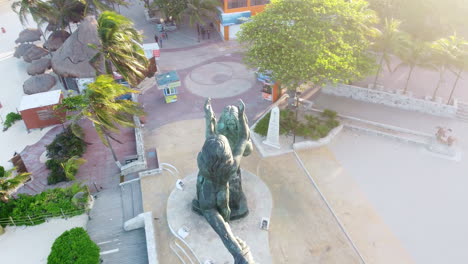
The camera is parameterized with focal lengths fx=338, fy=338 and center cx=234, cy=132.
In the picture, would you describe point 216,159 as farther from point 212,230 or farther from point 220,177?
point 212,230

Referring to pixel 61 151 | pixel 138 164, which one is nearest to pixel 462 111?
pixel 138 164

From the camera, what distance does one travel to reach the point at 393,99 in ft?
110

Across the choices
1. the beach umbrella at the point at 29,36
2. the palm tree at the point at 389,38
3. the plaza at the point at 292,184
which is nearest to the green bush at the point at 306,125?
the plaza at the point at 292,184

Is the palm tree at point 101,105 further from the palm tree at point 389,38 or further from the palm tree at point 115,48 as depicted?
the palm tree at point 389,38

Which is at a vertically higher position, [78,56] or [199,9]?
[199,9]

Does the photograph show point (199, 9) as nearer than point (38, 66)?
No

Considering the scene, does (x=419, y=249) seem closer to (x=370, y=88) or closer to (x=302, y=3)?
(x=370, y=88)

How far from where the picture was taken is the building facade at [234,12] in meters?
45.8

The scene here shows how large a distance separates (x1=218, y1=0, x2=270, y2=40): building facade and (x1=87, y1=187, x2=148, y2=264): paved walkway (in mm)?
29374

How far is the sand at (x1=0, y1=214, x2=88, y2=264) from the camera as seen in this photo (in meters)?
22.1

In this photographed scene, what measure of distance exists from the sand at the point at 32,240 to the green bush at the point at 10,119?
1351cm

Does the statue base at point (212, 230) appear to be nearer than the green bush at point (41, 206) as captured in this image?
Yes

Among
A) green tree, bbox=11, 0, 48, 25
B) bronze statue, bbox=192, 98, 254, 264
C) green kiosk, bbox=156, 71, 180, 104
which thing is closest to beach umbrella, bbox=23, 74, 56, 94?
green tree, bbox=11, 0, 48, 25

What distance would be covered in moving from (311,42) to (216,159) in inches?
618
